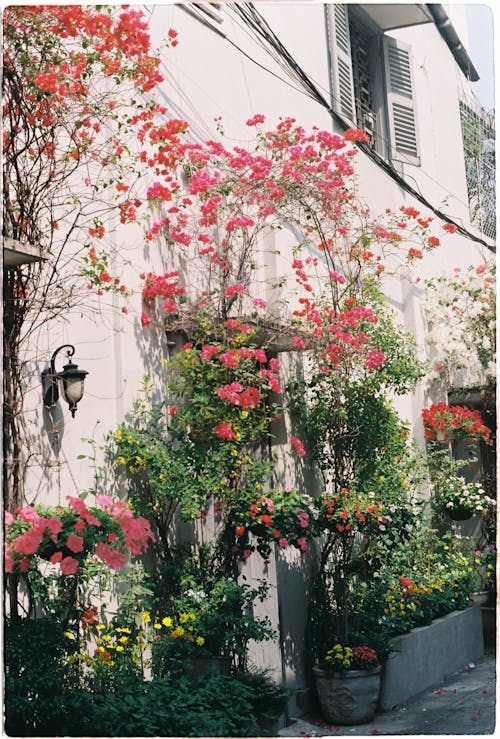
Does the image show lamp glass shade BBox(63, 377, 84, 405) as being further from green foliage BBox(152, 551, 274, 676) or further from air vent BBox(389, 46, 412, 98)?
air vent BBox(389, 46, 412, 98)

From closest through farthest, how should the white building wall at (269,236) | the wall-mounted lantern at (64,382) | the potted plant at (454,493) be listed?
the wall-mounted lantern at (64,382)
the white building wall at (269,236)
the potted plant at (454,493)

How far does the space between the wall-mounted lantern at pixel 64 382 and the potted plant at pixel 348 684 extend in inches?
106

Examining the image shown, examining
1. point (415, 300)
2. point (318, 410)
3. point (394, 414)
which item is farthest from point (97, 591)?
point (415, 300)

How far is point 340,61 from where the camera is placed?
788cm

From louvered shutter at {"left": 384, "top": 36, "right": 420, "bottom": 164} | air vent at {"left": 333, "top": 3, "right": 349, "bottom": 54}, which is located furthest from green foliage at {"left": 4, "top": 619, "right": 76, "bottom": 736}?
louvered shutter at {"left": 384, "top": 36, "right": 420, "bottom": 164}

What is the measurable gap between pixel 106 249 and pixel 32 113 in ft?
2.91

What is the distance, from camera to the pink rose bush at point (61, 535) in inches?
155

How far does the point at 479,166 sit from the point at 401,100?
42.8 inches

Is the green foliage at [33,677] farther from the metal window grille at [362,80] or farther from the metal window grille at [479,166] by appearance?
the metal window grille at [479,166]

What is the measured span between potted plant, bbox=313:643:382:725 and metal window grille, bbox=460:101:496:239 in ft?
15.1

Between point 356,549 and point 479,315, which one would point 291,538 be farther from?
point 479,315

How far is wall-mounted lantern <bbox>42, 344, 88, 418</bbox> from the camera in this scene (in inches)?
179

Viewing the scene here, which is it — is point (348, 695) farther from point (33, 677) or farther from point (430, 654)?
point (33, 677)

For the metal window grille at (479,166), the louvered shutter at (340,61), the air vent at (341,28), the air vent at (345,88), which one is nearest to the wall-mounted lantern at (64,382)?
the louvered shutter at (340,61)
